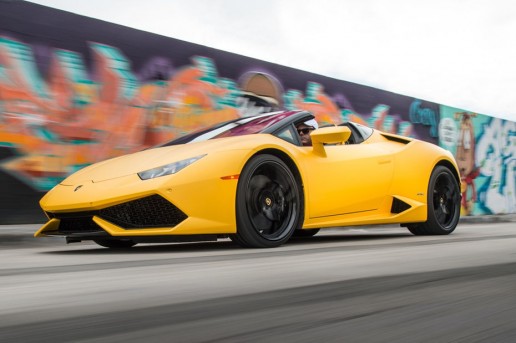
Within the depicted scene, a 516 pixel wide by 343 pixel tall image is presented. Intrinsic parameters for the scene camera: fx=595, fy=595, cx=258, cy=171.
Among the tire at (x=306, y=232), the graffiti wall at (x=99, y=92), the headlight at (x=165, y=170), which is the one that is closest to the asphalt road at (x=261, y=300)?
the headlight at (x=165, y=170)

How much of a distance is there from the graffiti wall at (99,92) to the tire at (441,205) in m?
3.66

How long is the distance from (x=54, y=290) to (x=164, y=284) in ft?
1.41

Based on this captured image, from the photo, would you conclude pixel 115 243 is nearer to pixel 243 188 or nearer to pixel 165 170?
pixel 165 170

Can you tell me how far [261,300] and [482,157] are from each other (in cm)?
1553

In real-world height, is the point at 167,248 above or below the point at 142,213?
below

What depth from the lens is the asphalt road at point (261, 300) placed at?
1.61m

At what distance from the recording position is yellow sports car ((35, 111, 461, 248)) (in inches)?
160

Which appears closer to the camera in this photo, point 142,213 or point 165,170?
point 142,213

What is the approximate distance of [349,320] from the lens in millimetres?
1775

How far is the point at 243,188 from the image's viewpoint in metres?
4.38

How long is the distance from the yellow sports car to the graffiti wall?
2042mm

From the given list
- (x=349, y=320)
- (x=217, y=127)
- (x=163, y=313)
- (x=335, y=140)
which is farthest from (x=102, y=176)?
(x=349, y=320)

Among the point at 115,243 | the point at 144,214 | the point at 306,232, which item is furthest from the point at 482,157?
the point at 144,214

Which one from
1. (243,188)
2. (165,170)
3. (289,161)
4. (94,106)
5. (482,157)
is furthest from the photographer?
(482,157)
